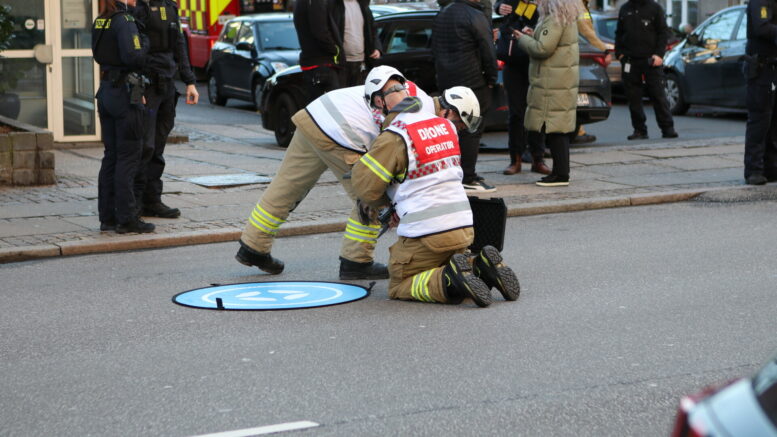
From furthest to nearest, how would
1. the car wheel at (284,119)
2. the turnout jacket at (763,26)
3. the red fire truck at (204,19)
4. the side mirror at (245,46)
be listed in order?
the red fire truck at (204,19) → the side mirror at (245,46) → the car wheel at (284,119) → the turnout jacket at (763,26)

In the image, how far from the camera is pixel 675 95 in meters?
19.8

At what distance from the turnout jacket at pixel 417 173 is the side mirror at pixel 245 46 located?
1272cm

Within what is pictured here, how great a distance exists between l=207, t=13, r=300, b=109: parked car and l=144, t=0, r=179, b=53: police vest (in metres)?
8.63

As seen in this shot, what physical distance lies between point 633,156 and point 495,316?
767 centimetres

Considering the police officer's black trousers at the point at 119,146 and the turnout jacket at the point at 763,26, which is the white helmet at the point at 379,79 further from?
the turnout jacket at the point at 763,26

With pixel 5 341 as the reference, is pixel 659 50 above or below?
above

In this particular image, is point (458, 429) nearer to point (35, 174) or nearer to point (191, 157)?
point (35, 174)

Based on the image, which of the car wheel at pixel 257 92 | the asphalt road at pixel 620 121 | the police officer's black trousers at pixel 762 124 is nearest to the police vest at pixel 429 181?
the police officer's black trousers at pixel 762 124

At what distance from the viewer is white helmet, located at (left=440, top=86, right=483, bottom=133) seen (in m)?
7.28

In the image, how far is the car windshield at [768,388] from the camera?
96.9 inches

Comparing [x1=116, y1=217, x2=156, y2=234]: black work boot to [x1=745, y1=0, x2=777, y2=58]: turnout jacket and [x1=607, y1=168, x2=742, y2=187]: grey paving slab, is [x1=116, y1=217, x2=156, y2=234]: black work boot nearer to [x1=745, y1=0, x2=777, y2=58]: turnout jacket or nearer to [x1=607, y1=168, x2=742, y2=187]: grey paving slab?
[x1=607, y1=168, x2=742, y2=187]: grey paving slab

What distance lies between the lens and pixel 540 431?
4797 mm

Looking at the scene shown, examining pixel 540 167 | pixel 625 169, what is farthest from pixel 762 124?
pixel 540 167

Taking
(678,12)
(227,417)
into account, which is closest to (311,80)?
(227,417)
